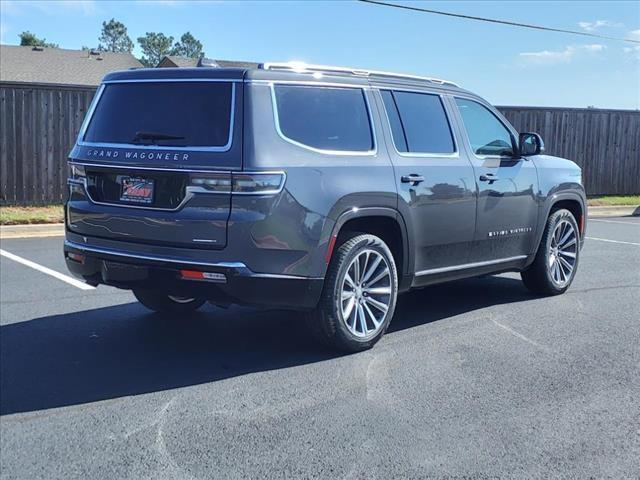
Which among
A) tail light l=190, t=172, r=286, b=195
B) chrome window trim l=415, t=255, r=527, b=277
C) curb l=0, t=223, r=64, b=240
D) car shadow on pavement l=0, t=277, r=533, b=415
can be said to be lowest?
curb l=0, t=223, r=64, b=240

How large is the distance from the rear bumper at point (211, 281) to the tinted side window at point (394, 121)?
1.38 meters

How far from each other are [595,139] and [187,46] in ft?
298

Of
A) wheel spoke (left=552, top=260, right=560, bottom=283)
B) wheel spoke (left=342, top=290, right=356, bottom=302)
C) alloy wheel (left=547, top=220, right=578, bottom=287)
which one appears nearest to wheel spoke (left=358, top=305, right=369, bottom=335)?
wheel spoke (left=342, top=290, right=356, bottom=302)

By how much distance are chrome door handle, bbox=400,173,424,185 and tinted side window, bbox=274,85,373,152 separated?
37cm

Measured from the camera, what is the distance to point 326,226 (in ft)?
15.5

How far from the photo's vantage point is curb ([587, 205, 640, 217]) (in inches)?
665

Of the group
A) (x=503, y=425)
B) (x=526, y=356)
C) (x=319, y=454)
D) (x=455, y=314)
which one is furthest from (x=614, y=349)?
(x=319, y=454)

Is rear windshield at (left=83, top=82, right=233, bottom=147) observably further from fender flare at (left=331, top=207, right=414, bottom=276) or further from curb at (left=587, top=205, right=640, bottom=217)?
curb at (left=587, top=205, right=640, bottom=217)

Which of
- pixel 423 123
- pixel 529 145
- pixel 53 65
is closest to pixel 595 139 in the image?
pixel 529 145

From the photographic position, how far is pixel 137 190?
15.4 ft

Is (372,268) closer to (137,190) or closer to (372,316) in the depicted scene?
(372,316)

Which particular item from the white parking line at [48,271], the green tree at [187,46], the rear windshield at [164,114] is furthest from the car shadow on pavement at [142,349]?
the green tree at [187,46]

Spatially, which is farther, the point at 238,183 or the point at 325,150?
the point at 325,150

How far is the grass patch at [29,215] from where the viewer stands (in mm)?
11906
